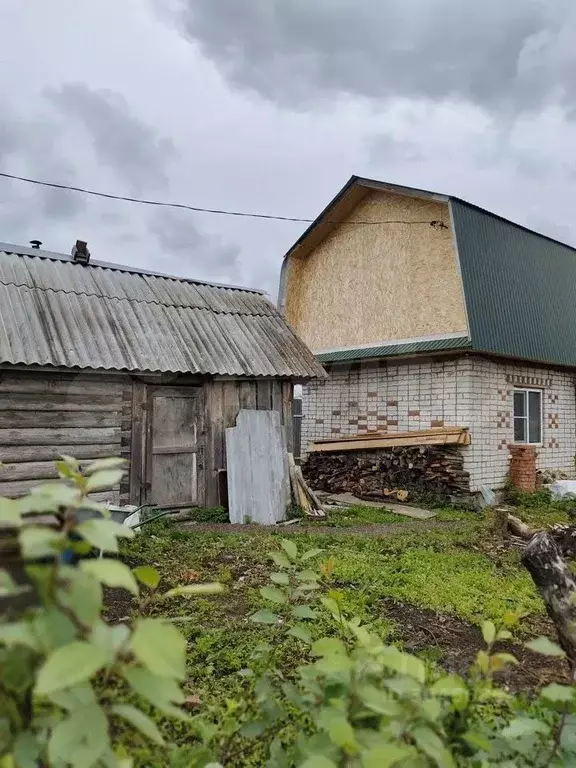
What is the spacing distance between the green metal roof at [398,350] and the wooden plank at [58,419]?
19.9 ft

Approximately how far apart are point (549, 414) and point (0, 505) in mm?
14144

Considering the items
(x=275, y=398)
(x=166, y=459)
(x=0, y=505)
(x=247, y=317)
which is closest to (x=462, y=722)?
(x=0, y=505)

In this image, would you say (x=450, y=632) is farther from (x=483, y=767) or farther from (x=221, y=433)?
(x=221, y=433)

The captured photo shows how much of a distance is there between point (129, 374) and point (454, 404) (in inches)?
257

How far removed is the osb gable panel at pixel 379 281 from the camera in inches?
462

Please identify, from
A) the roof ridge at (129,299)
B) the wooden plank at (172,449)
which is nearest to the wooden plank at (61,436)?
the wooden plank at (172,449)

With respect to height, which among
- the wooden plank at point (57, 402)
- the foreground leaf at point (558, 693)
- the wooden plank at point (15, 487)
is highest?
the wooden plank at point (57, 402)

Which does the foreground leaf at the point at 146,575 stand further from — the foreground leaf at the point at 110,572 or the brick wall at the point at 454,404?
the brick wall at the point at 454,404

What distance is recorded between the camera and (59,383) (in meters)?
8.35

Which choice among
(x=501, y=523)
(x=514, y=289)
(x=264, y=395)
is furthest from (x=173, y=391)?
(x=514, y=289)

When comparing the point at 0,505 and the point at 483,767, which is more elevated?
the point at 0,505

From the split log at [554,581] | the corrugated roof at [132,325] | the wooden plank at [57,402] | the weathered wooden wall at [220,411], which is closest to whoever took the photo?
the split log at [554,581]

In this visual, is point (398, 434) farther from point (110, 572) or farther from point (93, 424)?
point (110, 572)

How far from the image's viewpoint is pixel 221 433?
9766 millimetres
